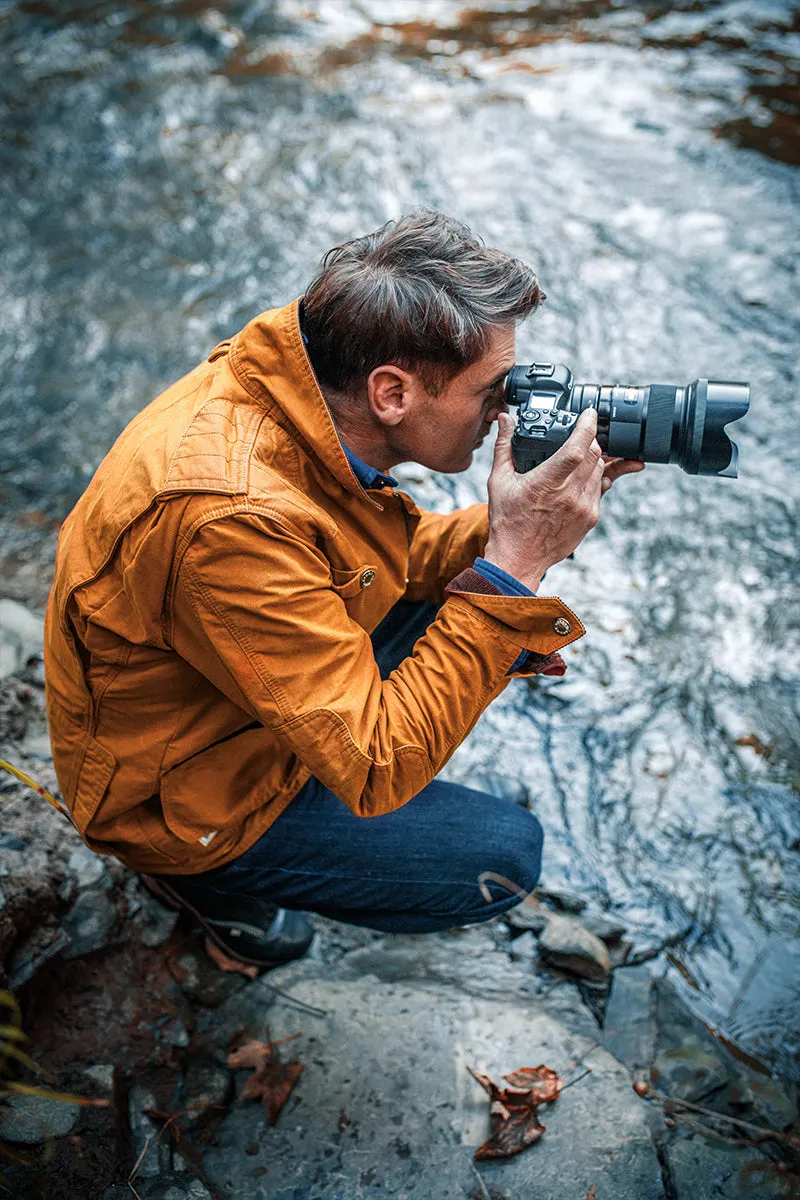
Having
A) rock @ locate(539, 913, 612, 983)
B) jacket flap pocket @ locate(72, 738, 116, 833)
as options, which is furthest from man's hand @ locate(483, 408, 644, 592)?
rock @ locate(539, 913, 612, 983)

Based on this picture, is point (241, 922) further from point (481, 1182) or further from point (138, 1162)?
point (481, 1182)

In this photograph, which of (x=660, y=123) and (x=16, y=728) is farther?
(x=660, y=123)

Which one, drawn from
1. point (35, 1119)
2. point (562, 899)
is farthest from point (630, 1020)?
point (35, 1119)

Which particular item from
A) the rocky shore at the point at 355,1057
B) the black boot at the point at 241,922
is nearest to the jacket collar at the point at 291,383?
the black boot at the point at 241,922

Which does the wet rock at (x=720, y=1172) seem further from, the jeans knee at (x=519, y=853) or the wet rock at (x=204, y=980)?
the wet rock at (x=204, y=980)

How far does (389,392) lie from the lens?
6.50 ft

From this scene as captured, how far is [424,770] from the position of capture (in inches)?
76.2

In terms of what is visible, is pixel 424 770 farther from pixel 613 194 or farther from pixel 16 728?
pixel 613 194

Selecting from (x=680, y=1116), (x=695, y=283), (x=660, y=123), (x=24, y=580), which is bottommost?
(x=680, y=1116)

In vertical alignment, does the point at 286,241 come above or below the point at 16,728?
above

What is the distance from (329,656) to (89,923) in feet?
3.34

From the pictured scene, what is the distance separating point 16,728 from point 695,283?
375 centimetres

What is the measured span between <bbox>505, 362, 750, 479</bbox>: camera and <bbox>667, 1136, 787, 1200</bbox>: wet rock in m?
1.41

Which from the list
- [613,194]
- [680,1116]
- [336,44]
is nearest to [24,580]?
[680,1116]
